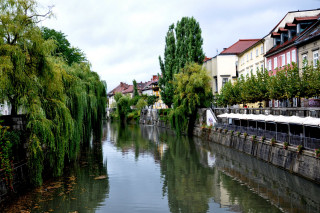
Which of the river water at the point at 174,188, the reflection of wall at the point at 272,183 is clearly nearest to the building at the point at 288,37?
the reflection of wall at the point at 272,183

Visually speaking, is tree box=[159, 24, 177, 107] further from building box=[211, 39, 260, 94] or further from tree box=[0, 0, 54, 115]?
tree box=[0, 0, 54, 115]

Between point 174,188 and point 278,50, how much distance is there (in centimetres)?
2534

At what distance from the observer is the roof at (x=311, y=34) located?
28378 millimetres

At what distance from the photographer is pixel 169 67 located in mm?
51469

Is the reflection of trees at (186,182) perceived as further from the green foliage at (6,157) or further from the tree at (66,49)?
the tree at (66,49)

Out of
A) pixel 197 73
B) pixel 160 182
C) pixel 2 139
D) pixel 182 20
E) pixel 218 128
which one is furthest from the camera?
pixel 182 20

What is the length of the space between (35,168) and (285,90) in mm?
18558

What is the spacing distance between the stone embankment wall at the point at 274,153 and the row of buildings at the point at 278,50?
23.3 feet

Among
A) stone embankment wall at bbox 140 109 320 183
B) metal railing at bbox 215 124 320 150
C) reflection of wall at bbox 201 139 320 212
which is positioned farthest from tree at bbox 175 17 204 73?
reflection of wall at bbox 201 139 320 212

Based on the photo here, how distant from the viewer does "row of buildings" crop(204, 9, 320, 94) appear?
99.7 feet

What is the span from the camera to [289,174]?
18016mm

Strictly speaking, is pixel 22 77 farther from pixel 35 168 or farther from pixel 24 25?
pixel 35 168

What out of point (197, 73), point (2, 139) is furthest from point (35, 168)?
point (197, 73)

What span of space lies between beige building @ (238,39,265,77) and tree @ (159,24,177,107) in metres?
10.3
